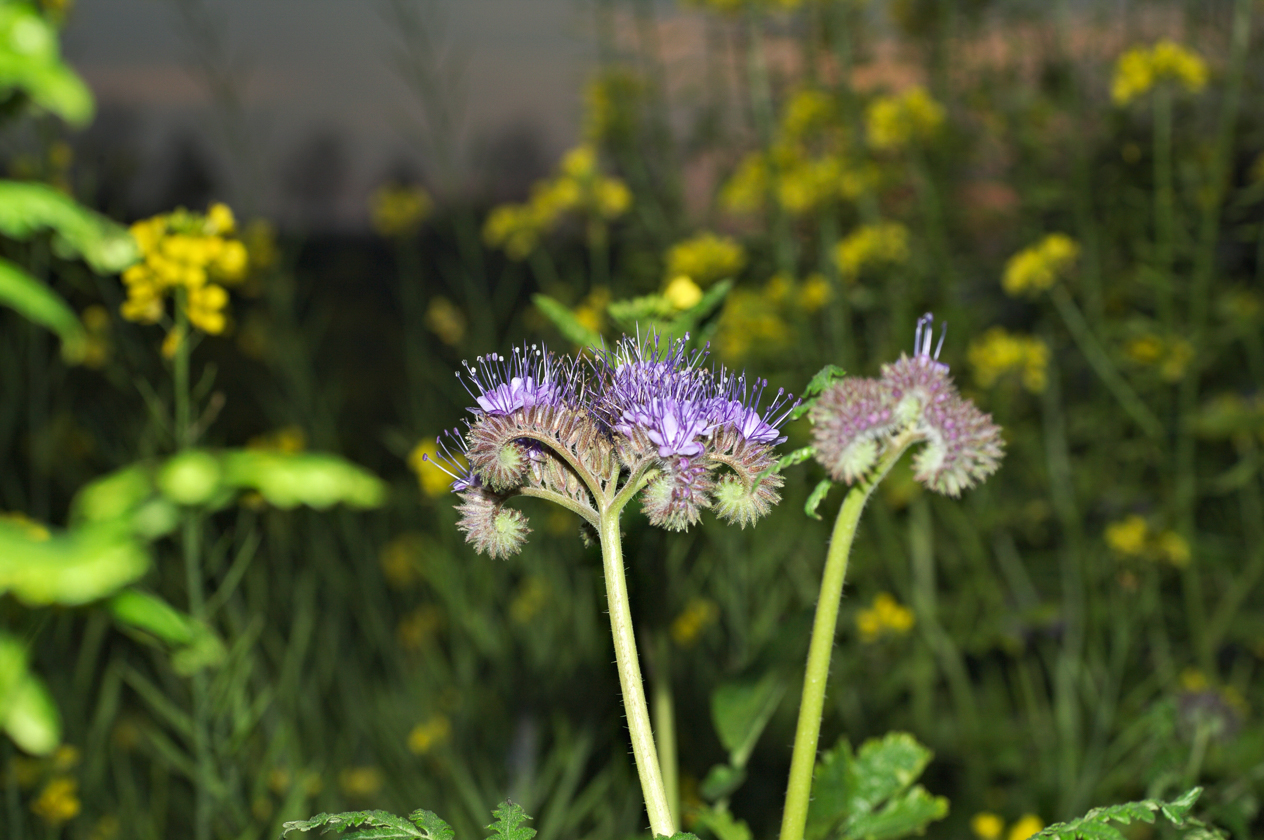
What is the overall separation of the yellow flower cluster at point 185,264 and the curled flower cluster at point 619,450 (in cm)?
85

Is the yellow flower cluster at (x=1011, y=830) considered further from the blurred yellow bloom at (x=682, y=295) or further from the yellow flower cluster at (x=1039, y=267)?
the yellow flower cluster at (x=1039, y=267)

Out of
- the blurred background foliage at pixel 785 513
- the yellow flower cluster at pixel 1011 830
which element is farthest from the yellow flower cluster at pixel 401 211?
the yellow flower cluster at pixel 1011 830

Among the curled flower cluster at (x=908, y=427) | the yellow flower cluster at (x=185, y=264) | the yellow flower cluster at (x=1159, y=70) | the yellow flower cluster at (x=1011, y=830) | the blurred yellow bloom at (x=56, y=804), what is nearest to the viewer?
the curled flower cluster at (x=908, y=427)

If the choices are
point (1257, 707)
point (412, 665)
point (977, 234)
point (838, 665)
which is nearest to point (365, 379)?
point (412, 665)

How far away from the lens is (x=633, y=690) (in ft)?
2.49

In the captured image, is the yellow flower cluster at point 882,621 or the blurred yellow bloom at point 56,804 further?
the yellow flower cluster at point 882,621

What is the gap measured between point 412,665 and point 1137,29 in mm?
3026

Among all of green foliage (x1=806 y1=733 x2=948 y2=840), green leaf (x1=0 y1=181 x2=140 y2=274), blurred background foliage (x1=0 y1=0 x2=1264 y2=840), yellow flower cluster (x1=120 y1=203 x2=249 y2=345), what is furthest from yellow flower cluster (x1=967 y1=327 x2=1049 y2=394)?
green leaf (x1=0 y1=181 x2=140 y2=274)

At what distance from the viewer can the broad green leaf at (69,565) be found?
50 centimetres

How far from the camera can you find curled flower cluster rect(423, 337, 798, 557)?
0.78 metres

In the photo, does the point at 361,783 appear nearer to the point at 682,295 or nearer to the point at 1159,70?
the point at 682,295

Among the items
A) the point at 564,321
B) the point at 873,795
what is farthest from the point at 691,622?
the point at 564,321

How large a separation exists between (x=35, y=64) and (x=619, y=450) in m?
0.49

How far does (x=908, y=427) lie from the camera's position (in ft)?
2.64
